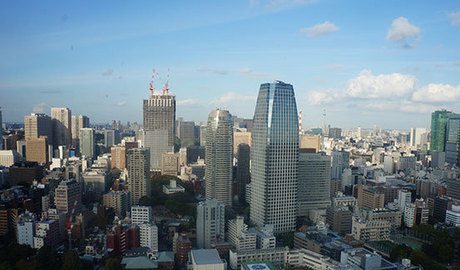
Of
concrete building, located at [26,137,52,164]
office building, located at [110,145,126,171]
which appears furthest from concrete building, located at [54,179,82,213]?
concrete building, located at [26,137,52,164]

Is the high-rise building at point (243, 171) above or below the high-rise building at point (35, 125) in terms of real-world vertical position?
below

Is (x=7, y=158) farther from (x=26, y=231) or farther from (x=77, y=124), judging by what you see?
(x=26, y=231)

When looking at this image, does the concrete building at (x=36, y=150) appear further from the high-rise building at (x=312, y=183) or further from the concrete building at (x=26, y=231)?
the high-rise building at (x=312, y=183)

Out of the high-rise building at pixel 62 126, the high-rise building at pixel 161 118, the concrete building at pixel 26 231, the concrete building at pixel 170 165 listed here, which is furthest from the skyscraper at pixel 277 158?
the high-rise building at pixel 62 126

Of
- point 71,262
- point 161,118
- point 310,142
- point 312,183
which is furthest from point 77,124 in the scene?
point 71,262

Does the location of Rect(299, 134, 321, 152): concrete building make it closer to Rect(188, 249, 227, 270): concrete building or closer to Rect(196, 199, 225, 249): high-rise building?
Rect(196, 199, 225, 249): high-rise building

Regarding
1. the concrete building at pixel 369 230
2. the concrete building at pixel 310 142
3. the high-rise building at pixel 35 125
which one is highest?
the high-rise building at pixel 35 125
